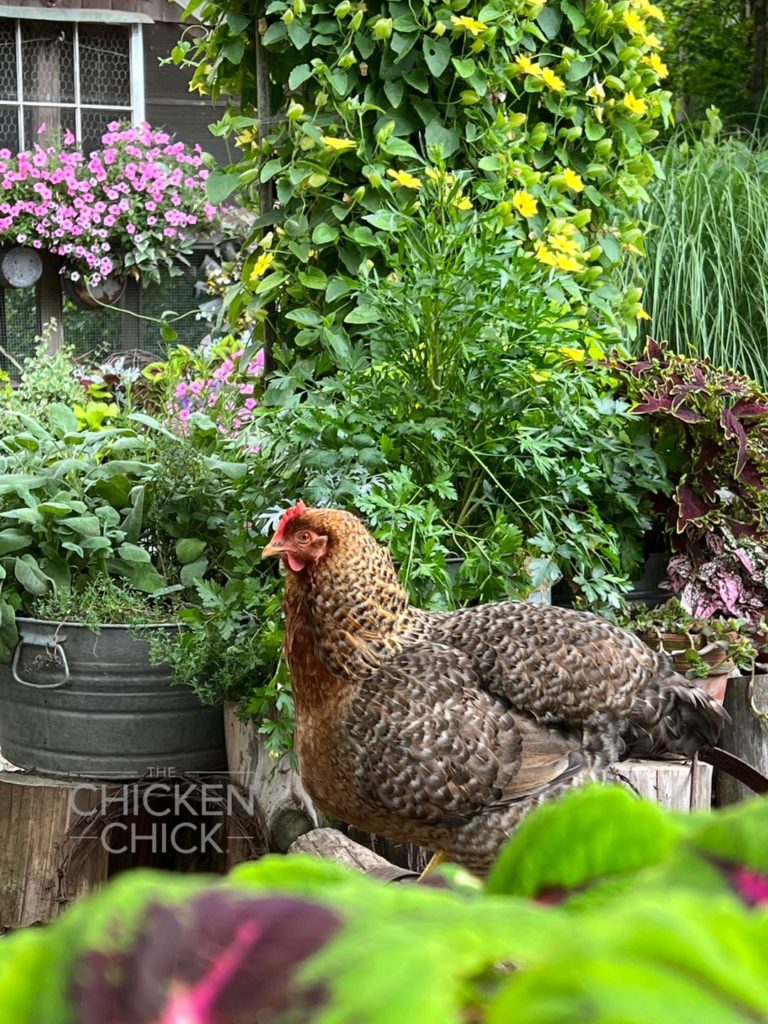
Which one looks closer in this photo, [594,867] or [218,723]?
[594,867]

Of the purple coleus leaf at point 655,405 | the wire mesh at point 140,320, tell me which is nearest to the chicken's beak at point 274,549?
the purple coleus leaf at point 655,405

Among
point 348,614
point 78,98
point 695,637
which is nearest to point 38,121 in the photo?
point 78,98

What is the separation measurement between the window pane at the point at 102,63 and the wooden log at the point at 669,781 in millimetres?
6955

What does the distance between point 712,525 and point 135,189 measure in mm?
5346

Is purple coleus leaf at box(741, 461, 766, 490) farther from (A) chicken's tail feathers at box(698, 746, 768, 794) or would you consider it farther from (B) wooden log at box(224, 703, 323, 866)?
(B) wooden log at box(224, 703, 323, 866)

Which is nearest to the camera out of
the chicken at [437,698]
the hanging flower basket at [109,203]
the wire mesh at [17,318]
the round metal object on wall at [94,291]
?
the chicken at [437,698]

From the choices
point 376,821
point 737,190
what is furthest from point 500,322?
point 737,190

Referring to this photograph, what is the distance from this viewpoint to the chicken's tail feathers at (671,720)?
2.49m

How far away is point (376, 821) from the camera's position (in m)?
2.34

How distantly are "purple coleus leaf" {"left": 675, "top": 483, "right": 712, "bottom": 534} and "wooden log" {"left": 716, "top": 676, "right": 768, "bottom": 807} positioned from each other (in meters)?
0.42

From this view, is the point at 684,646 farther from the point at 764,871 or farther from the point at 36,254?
the point at 36,254

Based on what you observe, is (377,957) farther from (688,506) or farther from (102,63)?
(102,63)

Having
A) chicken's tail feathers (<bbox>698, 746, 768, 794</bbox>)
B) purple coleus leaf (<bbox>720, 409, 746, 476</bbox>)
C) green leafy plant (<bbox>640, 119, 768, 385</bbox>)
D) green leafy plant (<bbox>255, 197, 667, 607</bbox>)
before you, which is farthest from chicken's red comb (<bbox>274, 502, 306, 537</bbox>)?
green leafy plant (<bbox>640, 119, 768, 385</bbox>)

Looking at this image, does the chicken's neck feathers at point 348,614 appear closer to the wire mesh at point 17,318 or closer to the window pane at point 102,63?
the wire mesh at point 17,318
